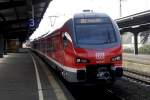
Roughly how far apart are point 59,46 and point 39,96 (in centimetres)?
459

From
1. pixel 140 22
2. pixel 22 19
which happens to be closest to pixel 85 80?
pixel 22 19

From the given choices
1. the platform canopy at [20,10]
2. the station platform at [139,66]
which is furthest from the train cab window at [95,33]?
the platform canopy at [20,10]

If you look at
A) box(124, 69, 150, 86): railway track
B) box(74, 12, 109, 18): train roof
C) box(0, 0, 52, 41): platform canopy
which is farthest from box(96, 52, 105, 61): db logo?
box(0, 0, 52, 41): platform canopy

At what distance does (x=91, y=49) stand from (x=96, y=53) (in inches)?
8.9

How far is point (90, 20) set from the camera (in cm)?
1566

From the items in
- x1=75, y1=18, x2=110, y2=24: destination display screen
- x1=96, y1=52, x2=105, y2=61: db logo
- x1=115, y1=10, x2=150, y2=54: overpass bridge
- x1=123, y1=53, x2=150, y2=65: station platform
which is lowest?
x1=123, y1=53, x2=150, y2=65: station platform

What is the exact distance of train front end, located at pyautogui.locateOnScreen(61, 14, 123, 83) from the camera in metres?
14.4

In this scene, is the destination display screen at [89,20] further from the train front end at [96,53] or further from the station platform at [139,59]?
the station platform at [139,59]

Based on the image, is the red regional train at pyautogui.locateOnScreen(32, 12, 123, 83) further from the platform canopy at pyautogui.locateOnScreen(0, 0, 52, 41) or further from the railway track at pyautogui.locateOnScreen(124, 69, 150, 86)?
the platform canopy at pyautogui.locateOnScreen(0, 0, 52, 41)

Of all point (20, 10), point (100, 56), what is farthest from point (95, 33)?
point (20, 10)

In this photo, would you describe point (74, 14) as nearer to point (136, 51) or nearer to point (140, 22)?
point (140, 22)

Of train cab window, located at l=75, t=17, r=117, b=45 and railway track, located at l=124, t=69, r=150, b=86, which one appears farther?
railway track, located at l=124, t=69, r=150, b=86

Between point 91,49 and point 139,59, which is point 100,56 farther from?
point 139,59

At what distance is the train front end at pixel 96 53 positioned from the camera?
47.3 feet
